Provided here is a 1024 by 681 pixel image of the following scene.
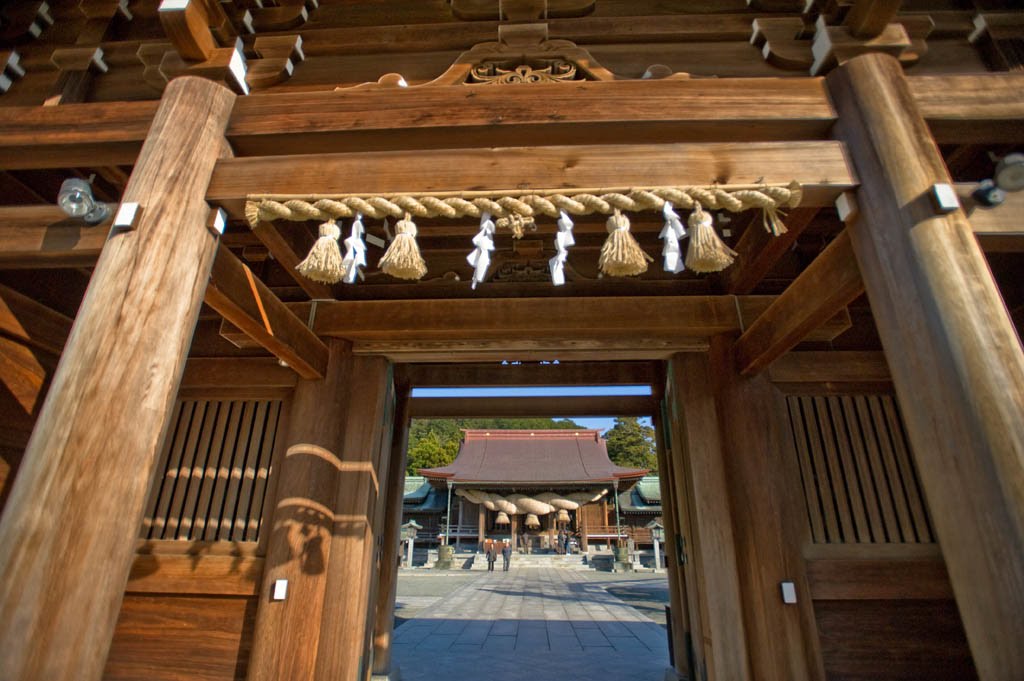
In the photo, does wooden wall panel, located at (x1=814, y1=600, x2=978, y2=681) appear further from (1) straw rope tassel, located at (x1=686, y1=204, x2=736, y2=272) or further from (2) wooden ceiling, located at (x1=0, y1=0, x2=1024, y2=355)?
(1) straw rope tassel, located at (x1=686, y1=204, x2=736, y2=272)

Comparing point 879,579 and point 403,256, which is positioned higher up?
point 403,256

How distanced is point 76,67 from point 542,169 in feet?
9.44

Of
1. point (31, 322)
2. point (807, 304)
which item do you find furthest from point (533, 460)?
point (807, 304)

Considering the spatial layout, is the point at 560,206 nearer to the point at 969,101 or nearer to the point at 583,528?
the point at 969,101

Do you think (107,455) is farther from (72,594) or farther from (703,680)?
(703,680)

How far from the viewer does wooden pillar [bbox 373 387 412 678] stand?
13.9 ft

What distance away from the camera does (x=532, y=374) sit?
5.35 metres

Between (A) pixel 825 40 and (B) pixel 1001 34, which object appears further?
(B) pixel 1001 34

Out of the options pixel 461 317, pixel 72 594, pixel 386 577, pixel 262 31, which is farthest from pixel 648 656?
pixel 262 31

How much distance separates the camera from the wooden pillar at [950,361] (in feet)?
4.72

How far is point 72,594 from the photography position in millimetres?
1515

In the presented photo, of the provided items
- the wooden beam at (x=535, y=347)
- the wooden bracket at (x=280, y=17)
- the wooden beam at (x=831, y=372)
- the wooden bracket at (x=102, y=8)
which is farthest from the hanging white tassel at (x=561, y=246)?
the wooden bracket at (x=102, y=8)

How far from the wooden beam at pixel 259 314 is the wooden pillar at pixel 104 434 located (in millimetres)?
283

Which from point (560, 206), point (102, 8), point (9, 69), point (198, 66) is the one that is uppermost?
point (102, 8)
